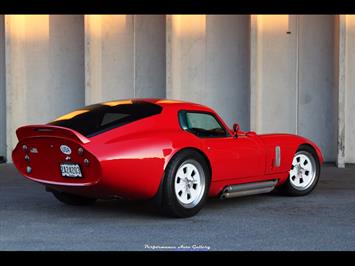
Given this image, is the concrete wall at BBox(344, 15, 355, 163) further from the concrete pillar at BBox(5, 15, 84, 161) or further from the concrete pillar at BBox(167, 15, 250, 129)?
the concrete pillar at BBox(5, 15, 84, 161)

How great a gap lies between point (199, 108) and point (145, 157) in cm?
135

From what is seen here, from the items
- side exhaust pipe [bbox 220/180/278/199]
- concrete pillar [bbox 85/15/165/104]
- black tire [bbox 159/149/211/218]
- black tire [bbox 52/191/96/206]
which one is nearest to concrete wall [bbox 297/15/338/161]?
concrete pillar [bbox 85/15/165/104]

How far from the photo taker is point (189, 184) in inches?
257

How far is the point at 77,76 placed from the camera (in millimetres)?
13133

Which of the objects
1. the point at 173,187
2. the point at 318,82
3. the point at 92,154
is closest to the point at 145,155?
the point at 173,187

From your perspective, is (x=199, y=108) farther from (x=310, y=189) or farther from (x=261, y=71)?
(x=261, y=71)

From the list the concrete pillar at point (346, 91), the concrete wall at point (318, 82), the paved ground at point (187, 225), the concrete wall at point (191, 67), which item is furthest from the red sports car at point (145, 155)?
the concrete wall at point (318, 82)

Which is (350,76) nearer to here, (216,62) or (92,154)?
(216,62)

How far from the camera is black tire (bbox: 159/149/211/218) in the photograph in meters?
6.25

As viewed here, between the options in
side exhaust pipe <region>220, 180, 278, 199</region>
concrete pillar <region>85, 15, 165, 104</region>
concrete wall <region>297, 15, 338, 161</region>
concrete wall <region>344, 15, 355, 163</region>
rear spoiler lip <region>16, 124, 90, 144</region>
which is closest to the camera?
rear spoiler lip <region>16, 124, 90, 144</region>

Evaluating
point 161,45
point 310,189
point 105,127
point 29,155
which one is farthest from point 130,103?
point 161,45

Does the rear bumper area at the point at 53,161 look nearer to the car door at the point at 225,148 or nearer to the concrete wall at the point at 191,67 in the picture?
the car door at the point at 225,148

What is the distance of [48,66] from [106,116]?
692 cm
